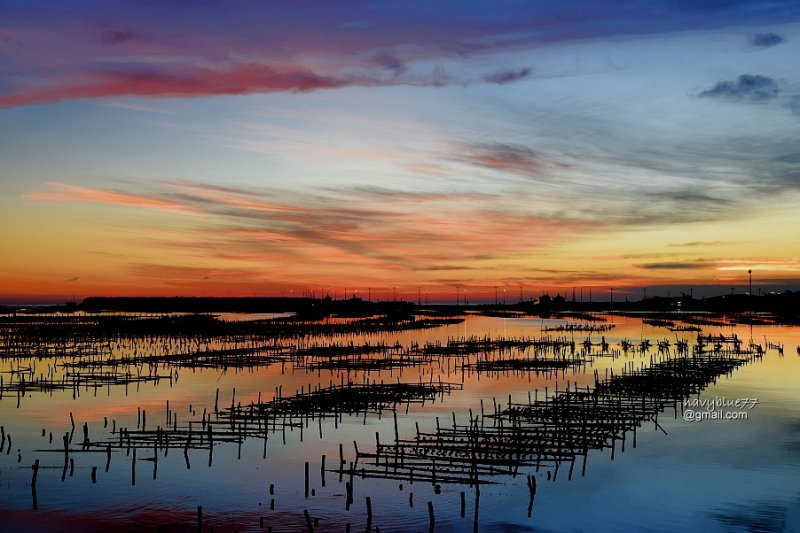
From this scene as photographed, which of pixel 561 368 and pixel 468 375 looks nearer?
pixel 468 375

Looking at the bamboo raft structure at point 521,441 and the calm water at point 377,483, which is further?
the bamboo raft structure at point 521,441

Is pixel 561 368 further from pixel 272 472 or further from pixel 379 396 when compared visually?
pixel 272 472

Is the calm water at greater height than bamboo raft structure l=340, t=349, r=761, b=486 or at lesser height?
lesser

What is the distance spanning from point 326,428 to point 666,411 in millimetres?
13978

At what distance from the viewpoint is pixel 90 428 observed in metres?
27.4

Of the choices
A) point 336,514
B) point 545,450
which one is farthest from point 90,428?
point 545,450

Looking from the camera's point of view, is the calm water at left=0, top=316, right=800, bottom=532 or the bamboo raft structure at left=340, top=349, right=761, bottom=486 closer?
the calm water at left=0, top=316, right=800, bottom=532

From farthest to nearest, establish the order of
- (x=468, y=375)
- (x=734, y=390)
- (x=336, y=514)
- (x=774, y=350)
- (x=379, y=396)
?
(x=774, y=350)
(x=468, y=375)
(x=734, y=390)
(x=379, y=396)
(x=336, y=514)

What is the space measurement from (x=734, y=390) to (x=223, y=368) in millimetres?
29975

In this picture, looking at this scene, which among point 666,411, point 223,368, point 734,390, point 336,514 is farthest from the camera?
point 223,368

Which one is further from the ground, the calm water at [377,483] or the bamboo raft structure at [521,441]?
the bamboo raft structure at [521,441]

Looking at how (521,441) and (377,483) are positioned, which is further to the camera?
(521,441)

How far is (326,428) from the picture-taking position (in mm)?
26781

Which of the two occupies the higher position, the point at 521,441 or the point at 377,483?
the point at 521,441
